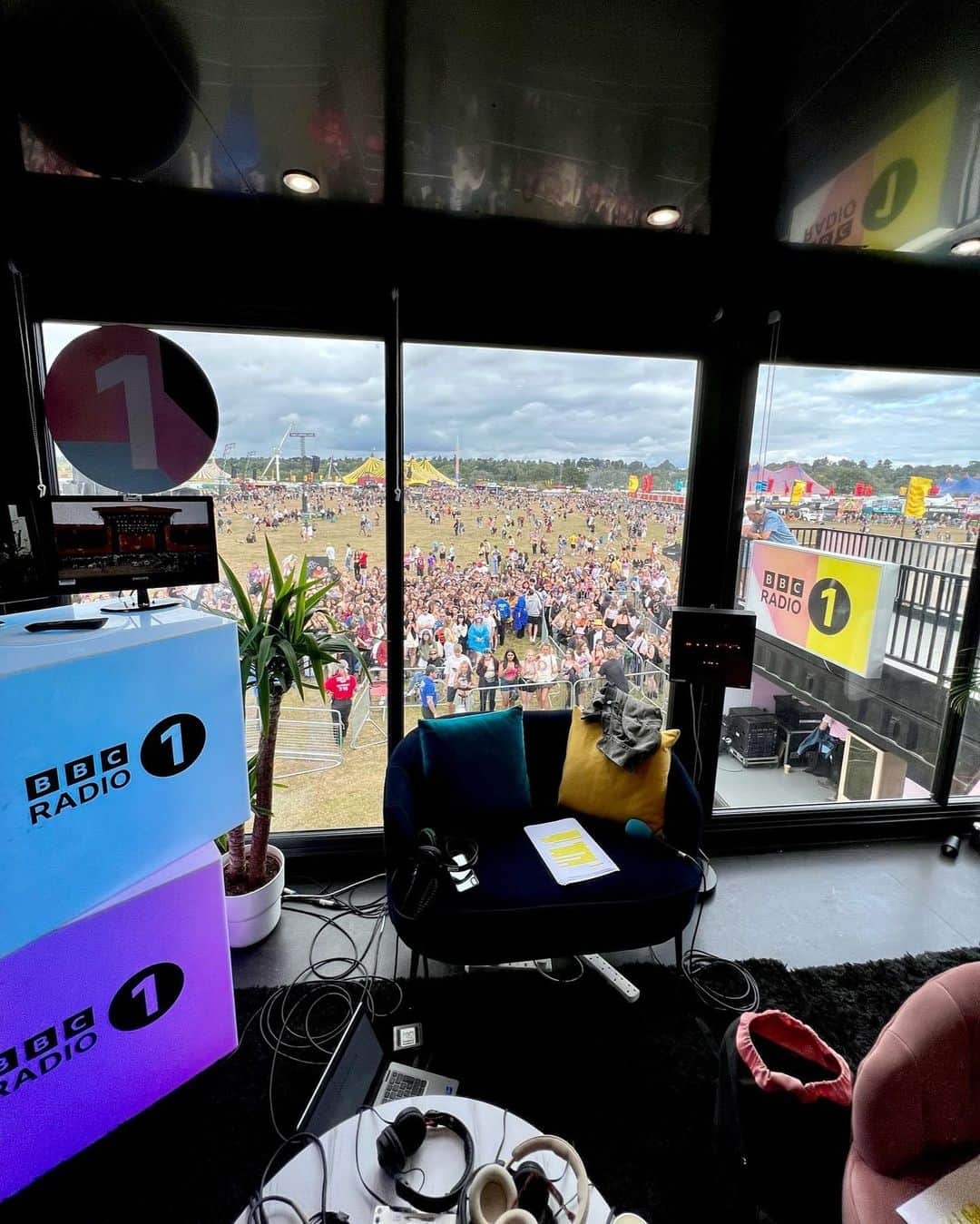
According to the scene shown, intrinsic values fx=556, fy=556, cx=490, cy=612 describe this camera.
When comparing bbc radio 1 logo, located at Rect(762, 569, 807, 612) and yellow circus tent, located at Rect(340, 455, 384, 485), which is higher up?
yellow circus tent, located at Rect(340, 455, 384, 485)

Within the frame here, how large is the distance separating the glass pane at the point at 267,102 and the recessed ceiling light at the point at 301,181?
20mm

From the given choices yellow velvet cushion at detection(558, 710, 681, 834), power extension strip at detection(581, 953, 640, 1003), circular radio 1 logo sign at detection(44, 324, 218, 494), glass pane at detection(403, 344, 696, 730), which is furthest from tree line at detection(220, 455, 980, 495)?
power extension strip at detection(581, 953, 640, 1003)

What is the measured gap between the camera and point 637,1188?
1.48m

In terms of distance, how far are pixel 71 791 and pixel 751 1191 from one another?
1.87 m

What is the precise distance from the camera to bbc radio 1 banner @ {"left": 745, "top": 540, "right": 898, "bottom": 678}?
291cm

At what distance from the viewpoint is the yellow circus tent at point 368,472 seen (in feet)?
8.37

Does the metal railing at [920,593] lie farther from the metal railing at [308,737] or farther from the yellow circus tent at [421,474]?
the metal railing at [308,737]

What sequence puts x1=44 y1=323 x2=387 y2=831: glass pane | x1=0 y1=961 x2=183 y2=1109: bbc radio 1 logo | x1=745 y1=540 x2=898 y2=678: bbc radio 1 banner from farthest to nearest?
x1=745 y1=540 x2=898 y2=678: bbc radio 1 banner → x1=44 y1=323 x2=387 y2=831: glass pane → x1=0 y1=961 x2=183 y2=1109: bbc radio 1 logo

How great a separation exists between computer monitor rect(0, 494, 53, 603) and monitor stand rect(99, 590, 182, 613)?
153 mm

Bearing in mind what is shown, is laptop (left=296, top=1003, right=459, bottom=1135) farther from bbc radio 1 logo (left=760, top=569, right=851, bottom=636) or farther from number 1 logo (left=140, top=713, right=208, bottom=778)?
bbc radio 1 logo (left=760, top=569, right=851, bottom=636)

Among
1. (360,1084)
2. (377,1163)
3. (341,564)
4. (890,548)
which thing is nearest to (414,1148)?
(377,1163)

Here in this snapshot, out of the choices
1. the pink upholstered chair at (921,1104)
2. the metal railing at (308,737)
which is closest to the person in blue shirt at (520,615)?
the metal railing at (308,737)

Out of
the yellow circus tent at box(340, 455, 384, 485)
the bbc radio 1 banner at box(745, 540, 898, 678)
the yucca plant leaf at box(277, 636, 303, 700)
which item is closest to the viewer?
the yucca plant leaf at box(277, 636, 303, 700)

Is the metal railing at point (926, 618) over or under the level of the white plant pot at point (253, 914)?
over
